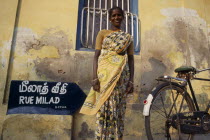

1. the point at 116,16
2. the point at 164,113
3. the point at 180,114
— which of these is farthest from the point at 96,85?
the point at 164,113

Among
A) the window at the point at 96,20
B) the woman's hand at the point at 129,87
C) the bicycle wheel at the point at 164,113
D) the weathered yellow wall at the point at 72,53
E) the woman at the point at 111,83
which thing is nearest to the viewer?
the woman at the point at 111,83

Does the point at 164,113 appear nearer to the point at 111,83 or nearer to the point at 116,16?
the point at 111,83

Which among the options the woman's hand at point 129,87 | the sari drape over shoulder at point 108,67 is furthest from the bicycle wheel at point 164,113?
the sari drape over shoulder at point 108,67

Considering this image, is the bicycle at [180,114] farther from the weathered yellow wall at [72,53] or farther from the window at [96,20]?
the window at [96,20]

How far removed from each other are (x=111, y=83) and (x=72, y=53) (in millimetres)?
1264

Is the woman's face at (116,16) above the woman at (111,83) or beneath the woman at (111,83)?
above

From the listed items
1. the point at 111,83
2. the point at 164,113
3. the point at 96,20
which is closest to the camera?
the point at 111,83

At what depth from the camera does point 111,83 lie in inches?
74.4

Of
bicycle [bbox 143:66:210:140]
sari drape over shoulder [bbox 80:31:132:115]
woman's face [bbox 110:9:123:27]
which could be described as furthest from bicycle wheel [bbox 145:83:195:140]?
woman's face [bbox 110:9:123:27]

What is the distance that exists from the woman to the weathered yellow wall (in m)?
0.93

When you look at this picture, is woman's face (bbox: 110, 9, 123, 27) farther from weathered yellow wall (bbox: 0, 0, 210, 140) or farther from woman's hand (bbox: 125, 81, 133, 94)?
weathered yellow wall (bbox: 0, 0, 210, 140)

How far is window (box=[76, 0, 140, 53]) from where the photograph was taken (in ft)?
10.3

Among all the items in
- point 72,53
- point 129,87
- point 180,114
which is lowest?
point 180,114

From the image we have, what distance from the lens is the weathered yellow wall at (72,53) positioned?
2.62 metres
